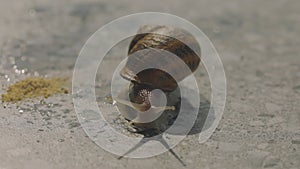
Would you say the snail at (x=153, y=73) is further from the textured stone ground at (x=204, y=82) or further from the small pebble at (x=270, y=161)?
the small pebble at (x=270, y=161)

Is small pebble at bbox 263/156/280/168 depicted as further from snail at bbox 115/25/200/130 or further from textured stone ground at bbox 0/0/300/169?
snail at bbox 115/25/200/130

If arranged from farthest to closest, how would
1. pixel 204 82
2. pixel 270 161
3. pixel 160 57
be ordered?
pixel 204 82
pixel 160 57
pixel 270 161

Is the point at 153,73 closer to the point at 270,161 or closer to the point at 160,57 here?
the point at 160,57

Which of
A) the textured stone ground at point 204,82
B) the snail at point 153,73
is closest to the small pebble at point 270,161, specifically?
the textured stone ground at point 204,82

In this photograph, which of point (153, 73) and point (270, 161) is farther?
point (153, 73)

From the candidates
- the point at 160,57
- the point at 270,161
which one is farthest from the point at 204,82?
the point at 270,161

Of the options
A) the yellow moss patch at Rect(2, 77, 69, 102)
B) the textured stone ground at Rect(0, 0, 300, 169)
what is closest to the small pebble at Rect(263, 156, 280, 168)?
the textured stone ground at Rect(0, 0, 300, 169)
